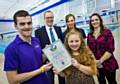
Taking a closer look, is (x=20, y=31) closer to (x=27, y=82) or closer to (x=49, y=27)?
(x=27, y=82)

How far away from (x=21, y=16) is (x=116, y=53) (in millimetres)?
2436

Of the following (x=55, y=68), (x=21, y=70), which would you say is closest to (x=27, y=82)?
(x=21, y=70)

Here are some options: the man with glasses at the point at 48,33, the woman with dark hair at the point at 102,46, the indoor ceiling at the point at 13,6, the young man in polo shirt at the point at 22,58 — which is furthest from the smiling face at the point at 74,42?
the indoor ceiling at the point at 13,6

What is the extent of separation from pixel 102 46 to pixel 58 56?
1108 millimetres

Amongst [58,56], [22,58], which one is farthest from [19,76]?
[58,56]

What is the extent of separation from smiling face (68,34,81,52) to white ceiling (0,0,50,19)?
2.86 meters

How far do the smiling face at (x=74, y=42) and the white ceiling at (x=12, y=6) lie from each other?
9.40ft

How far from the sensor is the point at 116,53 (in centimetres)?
374

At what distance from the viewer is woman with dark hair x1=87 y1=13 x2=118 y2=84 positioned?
2650mm

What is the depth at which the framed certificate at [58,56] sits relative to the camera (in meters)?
1.65

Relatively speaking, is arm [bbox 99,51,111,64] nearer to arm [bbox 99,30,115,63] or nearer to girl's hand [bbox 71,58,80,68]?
arm [bbox 99,30,115,63]

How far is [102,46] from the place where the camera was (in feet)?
8.74

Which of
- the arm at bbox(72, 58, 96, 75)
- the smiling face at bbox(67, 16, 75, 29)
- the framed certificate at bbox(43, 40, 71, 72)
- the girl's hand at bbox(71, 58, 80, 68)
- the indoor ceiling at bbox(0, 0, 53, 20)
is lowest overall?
the arm at bbox(72, 58, 96, 75)

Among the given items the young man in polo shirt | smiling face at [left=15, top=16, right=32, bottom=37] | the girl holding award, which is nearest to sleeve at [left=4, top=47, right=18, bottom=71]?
the young man in polo shirt
